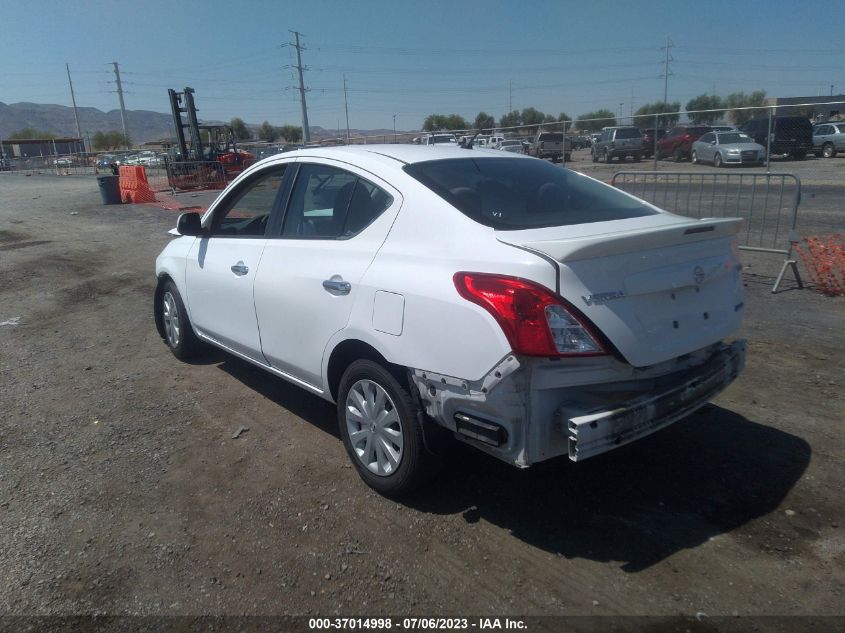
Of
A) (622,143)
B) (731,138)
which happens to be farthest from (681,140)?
(622,143)

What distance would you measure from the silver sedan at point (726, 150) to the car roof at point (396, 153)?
19.9 m

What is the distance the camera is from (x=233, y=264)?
4.64 meters

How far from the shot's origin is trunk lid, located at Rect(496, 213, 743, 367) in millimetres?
2787

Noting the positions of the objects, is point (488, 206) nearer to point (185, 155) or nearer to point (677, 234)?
point (677, 234)

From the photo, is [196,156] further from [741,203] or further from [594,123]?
[741,203]

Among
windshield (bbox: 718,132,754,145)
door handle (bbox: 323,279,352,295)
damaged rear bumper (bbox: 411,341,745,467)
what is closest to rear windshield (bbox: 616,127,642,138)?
windshield (bbox: 718,132,754,145)

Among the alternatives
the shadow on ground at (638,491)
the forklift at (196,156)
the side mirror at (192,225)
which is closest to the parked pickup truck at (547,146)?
the forklift at (196,156)

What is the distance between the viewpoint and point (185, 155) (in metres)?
25.5

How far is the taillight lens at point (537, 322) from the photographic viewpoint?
106 inches

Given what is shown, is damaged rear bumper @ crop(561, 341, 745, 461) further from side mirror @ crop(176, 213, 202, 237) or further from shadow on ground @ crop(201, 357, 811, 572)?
side mirror @ crop(176, 213, 202, 237)

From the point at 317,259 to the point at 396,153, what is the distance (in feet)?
2.65

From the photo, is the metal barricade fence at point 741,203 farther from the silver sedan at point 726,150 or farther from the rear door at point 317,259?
the rear door at point 317,259

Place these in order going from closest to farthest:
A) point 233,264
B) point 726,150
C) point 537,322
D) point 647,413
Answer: point 537,322, point 647,413, point 233,264, point 726,150

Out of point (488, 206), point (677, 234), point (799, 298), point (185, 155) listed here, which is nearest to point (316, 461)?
point (488, 206)
